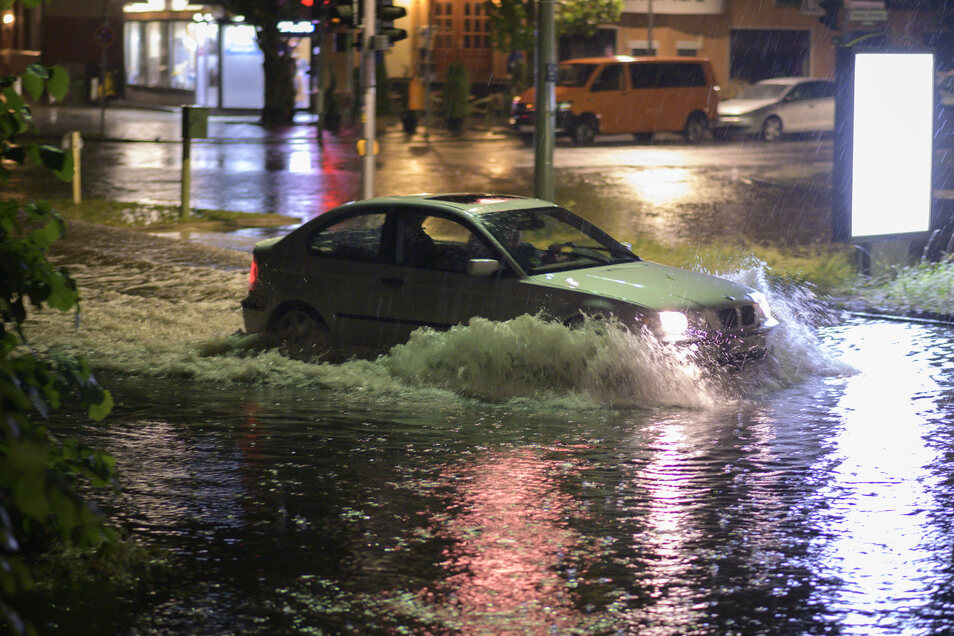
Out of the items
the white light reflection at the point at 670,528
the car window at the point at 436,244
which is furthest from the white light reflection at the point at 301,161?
the white light reflection at the point at 670,528

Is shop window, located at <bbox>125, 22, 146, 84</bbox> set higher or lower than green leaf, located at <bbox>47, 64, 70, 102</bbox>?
higher

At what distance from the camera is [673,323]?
8750 mm

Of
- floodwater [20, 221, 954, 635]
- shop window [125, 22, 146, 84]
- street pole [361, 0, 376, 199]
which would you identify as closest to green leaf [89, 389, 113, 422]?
floodwater [20, 221, 954, 635]

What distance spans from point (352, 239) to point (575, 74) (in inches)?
1084

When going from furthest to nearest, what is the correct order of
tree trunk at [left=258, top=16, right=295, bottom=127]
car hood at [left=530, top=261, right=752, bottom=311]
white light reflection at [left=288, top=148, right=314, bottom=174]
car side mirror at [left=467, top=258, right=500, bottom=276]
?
tree trunk at [left=258, top=16, right=295, bottom=127], white light reflection at [left=288, top=148, right=314, bottom=174], car side mirror at [left=467, top=258, right=500, bottom=276], car hood at [left=530, top=261, right=752, bottom=311]

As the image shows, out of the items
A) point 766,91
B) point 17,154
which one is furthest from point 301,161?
point 17,154

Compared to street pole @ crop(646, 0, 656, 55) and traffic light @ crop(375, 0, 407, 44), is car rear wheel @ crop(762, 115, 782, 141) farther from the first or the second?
traffic light @ crop(375, 0, 407, 44)

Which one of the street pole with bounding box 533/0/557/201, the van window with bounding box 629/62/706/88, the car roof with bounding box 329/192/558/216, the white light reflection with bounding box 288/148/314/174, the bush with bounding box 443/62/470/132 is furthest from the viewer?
the bush with bounding box 443/62/470/132

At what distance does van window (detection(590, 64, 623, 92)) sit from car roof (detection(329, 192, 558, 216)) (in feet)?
86.6

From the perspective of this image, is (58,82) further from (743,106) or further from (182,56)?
(182,56)

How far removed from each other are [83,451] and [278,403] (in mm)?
A: 4186

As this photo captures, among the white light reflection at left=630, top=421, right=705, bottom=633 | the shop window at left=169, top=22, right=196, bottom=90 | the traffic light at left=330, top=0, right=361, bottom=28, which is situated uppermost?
the shop window at left=169, top=22, right=196, bottom=90

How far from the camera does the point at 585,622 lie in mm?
4879

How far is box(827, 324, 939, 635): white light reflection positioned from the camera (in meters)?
5.18
